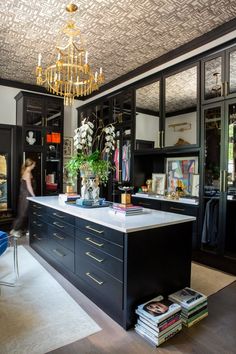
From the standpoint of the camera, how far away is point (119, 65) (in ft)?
14.5

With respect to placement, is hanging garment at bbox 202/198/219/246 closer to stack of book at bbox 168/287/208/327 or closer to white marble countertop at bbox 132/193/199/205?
white marble countertop at bbox 132/193/199/205

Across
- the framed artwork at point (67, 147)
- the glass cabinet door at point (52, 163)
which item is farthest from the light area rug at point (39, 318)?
the framed artwork at point (67, 147)

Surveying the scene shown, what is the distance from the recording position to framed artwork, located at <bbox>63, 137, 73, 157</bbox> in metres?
5.98

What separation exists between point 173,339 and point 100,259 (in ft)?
2.63

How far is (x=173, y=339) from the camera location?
1.82m

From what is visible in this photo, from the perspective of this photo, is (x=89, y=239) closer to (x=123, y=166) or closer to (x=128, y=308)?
(x=128, y=308)

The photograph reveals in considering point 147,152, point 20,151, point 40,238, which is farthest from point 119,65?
point 40,238

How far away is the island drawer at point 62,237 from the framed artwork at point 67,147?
314 cm

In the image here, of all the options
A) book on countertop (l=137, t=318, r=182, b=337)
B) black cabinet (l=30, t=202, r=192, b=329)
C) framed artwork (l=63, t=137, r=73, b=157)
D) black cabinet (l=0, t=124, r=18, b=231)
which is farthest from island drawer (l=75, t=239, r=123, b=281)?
framed artwork (l=63, t=137, r=73, b=157)

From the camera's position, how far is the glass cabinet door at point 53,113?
5.34m

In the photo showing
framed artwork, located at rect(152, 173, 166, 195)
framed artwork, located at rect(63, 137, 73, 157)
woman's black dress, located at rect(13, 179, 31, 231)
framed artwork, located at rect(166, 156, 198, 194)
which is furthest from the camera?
framed artwork, located at rect(63, 137, 73, 157)

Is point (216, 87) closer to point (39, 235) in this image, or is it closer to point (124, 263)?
point (124, 263)

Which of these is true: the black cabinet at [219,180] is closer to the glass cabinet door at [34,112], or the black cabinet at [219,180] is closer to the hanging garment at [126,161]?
the hanging garment at [126,161]

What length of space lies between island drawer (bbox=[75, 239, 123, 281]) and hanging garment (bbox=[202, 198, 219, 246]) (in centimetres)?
168
